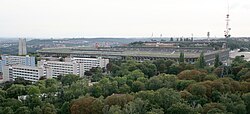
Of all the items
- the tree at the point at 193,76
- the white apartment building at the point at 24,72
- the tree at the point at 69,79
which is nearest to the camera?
the tree at the point at 193,76

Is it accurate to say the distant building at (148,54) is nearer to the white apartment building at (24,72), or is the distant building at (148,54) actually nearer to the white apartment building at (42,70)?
the white apartment building at (42,70)

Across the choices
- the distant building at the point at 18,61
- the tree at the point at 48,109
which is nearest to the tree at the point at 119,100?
the tree at the point at 48,109

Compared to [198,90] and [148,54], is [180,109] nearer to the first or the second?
[198,90]

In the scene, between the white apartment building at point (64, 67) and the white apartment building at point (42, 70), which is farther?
the white apartment building at point (64, 67)

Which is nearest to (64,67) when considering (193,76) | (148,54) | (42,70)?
(42,70)

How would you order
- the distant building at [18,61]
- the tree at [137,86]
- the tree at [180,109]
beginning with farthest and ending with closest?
1. the distant building at [18,61]
2. the tree at [137,86]
3. the tree at [180,109]

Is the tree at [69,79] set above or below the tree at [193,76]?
below

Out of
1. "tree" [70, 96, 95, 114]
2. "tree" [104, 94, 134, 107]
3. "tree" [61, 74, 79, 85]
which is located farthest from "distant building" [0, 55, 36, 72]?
"tree" [104, 94, 134, 107]

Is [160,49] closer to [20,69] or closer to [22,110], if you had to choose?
[20,69]

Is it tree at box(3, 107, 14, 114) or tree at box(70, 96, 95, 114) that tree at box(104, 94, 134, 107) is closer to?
tree at box(70, 96, 95, 114)
